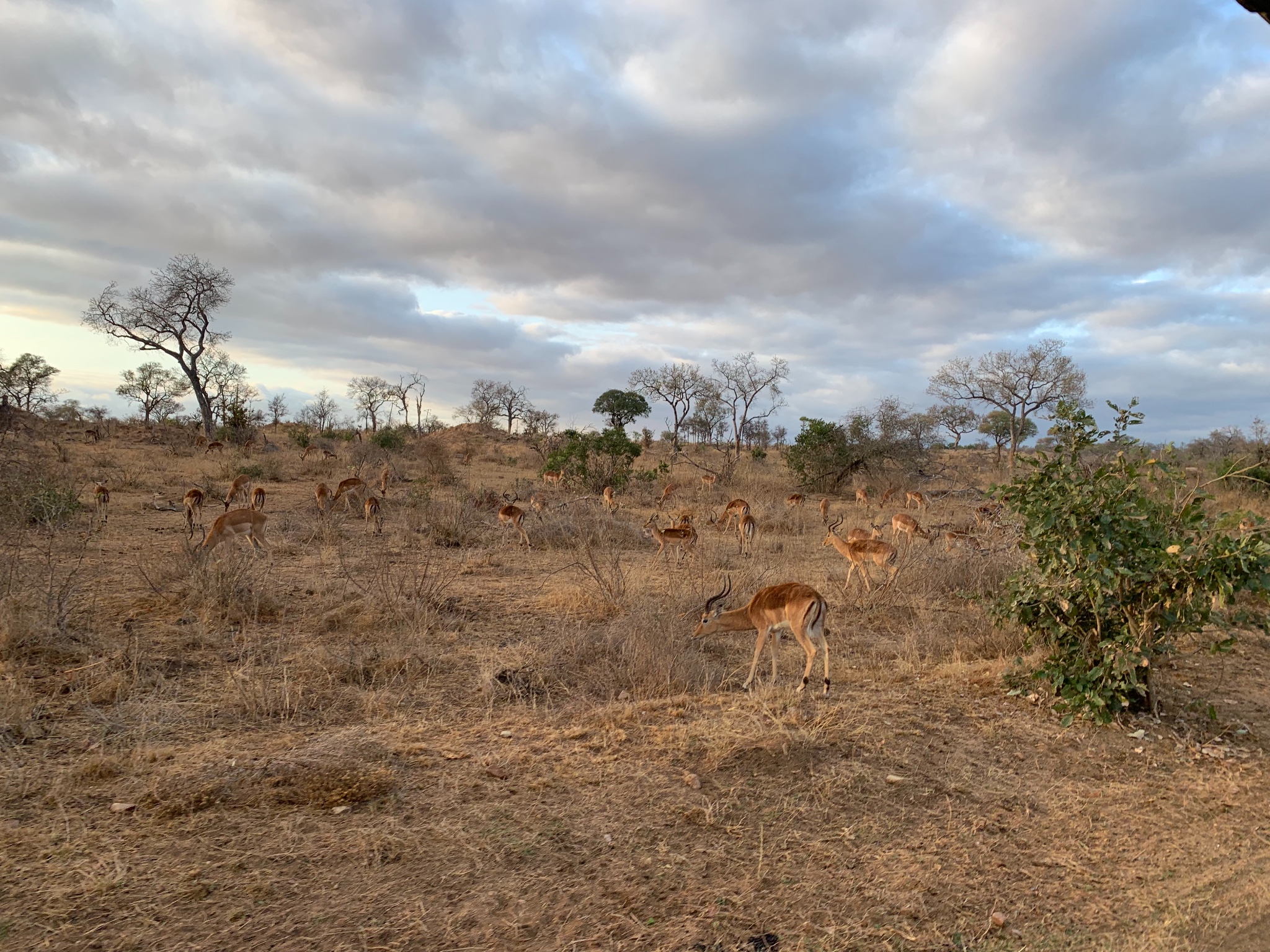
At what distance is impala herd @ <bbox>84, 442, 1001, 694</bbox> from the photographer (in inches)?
248

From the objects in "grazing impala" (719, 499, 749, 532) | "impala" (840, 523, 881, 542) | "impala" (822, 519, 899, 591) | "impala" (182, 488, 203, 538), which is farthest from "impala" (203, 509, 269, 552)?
"impala" (840, 523, 881, 542)

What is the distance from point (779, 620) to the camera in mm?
6371

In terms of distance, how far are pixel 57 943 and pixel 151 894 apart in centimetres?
33

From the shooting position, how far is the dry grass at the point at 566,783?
3029 mm

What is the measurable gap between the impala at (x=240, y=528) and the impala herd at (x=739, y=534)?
1 centimetres

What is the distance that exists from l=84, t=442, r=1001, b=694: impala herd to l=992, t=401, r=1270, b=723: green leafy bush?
5.82 feet

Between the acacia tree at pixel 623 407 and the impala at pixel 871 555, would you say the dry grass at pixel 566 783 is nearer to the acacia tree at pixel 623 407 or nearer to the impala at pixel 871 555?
the impala at pixel 871 555

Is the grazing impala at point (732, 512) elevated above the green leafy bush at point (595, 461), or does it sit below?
below

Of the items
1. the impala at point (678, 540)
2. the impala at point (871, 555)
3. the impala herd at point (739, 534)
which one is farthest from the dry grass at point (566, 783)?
the impala at point (678, 540)

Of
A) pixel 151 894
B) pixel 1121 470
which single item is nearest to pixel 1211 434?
pixel 1121 470

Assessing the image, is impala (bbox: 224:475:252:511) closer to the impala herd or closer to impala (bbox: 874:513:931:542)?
the impala herd

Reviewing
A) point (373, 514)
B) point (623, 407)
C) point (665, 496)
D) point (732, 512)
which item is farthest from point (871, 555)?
point (623, 407)

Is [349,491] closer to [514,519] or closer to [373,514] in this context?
[373,514]

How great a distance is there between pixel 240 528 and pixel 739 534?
30.2ft
